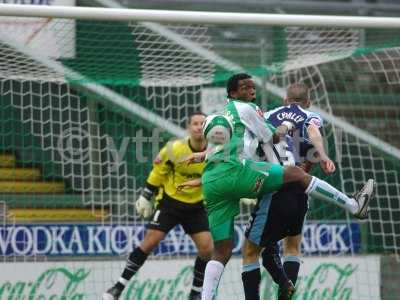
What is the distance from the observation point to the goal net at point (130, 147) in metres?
9.98

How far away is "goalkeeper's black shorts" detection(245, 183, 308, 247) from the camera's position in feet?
24.9

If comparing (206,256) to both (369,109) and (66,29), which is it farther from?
(369,109)

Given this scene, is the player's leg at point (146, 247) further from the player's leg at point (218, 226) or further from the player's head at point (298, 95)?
the player's head at point (298, 95)

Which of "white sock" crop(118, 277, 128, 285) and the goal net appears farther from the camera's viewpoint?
the goal net

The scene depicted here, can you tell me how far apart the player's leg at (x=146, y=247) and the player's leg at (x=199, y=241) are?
0.46 ft

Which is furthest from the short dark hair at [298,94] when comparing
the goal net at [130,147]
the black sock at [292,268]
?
the goal net at [130,147]

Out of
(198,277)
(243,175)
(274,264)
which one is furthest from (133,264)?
(243,175)

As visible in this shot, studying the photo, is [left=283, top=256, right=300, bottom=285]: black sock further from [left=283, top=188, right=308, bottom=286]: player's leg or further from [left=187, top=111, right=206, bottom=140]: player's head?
[left=187, top=111, right=206, bottom=140]: player's head

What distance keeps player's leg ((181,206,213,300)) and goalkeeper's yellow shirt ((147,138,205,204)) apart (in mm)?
140

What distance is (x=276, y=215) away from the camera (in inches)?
299

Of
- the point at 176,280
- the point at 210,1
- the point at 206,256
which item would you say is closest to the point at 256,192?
the point at 206,256

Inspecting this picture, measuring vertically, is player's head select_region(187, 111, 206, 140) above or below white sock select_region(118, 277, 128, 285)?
above

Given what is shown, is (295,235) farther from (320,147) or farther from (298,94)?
(298,94)

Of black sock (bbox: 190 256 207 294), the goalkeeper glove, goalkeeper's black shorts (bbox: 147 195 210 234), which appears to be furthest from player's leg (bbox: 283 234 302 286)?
the goalkeeper glove
